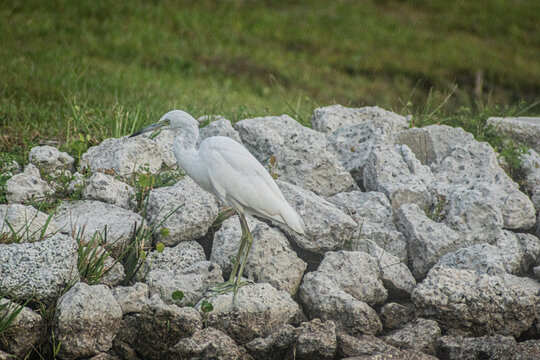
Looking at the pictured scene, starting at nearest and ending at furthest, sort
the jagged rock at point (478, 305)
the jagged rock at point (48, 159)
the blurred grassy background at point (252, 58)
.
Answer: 1. the jagged rock at point (478, 305)
2. the jagged rock at point (48, 159)
3. the blurred grassy background at point (252, 58)

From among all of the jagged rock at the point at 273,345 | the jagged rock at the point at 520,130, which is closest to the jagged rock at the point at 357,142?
the jagged rock at the point at 520,130

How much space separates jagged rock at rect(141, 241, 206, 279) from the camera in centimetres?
385

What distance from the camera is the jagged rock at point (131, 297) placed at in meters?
3.38

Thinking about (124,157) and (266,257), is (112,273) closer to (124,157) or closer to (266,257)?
(266,257)

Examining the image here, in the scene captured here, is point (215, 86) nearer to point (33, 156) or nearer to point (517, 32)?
point (33, 156)

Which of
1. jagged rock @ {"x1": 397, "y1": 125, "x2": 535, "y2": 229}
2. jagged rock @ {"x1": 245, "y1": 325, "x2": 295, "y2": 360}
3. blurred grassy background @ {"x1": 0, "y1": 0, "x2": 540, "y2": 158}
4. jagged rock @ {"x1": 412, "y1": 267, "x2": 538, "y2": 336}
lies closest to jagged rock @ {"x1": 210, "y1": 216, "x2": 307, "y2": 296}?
jagged rock @ {"x1": 245, "y1": 325, "x2": 295, "y2": 360}

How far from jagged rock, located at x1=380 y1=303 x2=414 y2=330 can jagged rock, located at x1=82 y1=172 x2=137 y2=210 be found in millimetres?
1873

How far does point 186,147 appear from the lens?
12.4ft

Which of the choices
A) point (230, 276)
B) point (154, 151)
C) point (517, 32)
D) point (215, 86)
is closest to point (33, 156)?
point (154, 151)

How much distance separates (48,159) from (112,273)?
123 centimetres

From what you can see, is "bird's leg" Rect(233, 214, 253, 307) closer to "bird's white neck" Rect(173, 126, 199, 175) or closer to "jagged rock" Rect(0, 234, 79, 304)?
"bird's white neck" Rect(173, 126, 199, 175)

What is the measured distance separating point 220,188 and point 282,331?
93cm

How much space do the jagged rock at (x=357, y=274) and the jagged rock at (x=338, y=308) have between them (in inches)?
4.1

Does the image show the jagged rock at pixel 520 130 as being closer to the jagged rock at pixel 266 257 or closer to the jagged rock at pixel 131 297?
the jagged rock at pixel 266 257
